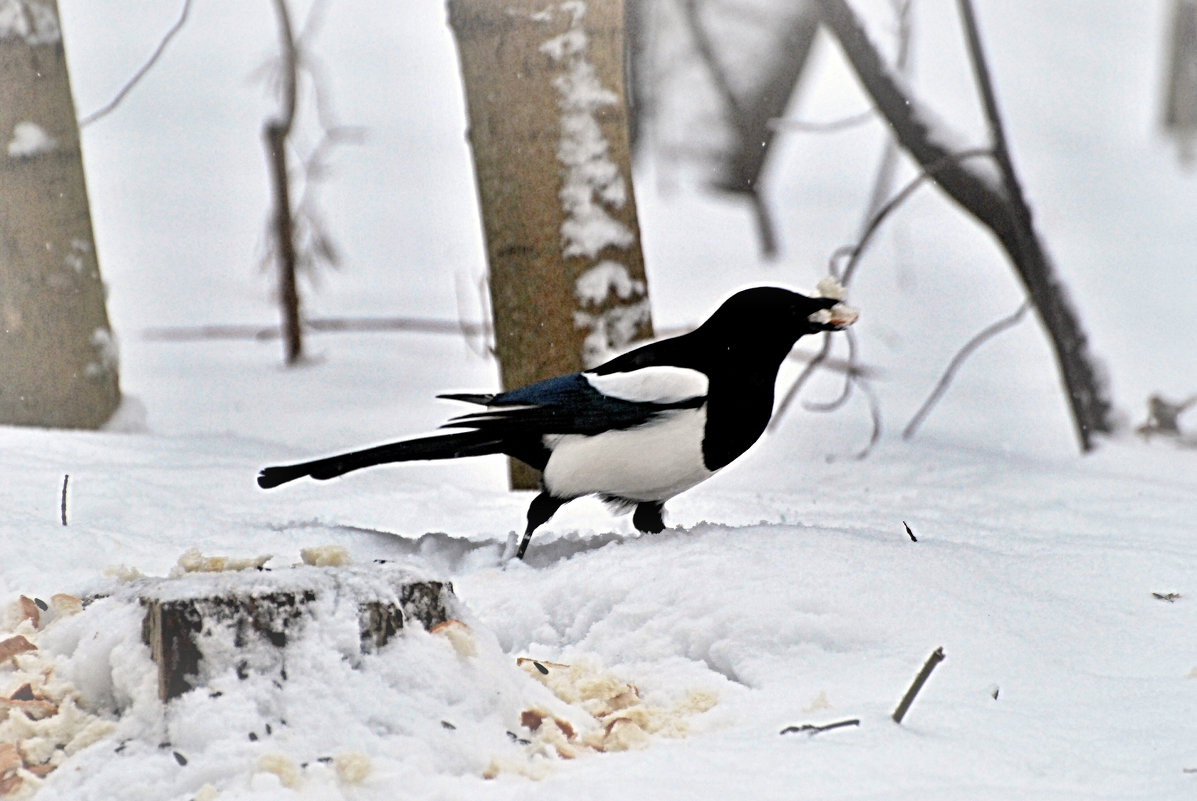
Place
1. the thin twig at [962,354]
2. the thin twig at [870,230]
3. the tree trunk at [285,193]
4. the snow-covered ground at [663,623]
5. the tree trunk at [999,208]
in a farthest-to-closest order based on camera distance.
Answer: the tree trunk at [285,193]
the tree trunk at [999,208]
the thin twig at [962,354]
the thin twig at [870,230]
the snow-covered ground at [663,623]

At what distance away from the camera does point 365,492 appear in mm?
2885

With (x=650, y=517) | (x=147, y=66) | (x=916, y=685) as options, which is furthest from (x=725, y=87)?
(x=916, y=685)

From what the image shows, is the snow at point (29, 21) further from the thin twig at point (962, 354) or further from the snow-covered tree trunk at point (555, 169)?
the thin twig at point (962, 354)

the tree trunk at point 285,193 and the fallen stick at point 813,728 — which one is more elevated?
the tree trunk at point 285,193

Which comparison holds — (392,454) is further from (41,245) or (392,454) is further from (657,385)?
(41,245)

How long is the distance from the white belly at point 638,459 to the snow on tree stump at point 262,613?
1.99 feet

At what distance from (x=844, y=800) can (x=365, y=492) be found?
1.62m

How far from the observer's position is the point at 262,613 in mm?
1663

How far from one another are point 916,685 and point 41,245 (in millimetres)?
2460

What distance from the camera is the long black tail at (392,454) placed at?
7.72 feet

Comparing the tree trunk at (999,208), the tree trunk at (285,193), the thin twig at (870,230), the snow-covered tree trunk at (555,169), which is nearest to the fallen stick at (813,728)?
the snow-covered tree trunk at (555,169)

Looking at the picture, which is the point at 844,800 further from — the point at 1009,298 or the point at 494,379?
the point at 1009,298

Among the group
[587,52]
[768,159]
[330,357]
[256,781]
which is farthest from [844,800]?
[768,159]

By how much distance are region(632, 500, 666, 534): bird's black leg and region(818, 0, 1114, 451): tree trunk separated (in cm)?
181
